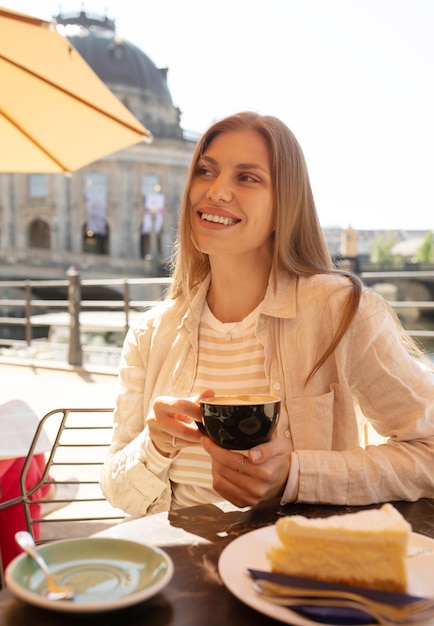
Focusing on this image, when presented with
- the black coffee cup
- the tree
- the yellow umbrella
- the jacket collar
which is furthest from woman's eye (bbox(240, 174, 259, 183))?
the tree

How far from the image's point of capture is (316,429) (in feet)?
4.42

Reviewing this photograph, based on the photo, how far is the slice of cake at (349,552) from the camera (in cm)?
70

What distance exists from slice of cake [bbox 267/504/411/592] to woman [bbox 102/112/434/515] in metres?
0.41

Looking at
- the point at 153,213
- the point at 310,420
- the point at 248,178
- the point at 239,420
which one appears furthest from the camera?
the point at 153,213

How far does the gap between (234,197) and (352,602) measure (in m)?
0.95

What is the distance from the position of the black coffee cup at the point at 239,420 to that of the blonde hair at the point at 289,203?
48 centimetres

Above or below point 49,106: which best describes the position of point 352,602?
below

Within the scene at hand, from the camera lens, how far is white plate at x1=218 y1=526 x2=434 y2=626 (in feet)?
2.18

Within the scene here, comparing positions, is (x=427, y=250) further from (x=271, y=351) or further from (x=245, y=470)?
(x=245, y=470)

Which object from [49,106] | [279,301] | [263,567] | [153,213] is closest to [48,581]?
[263,567]

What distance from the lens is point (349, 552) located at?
704 millimetres

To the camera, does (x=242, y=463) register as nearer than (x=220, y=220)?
Yes

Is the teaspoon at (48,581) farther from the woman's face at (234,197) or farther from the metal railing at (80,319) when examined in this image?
the metal railing at (80,319)

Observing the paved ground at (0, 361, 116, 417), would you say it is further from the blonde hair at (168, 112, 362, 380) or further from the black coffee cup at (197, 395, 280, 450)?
the black coffee cup at (197, 395, 280, 450)
